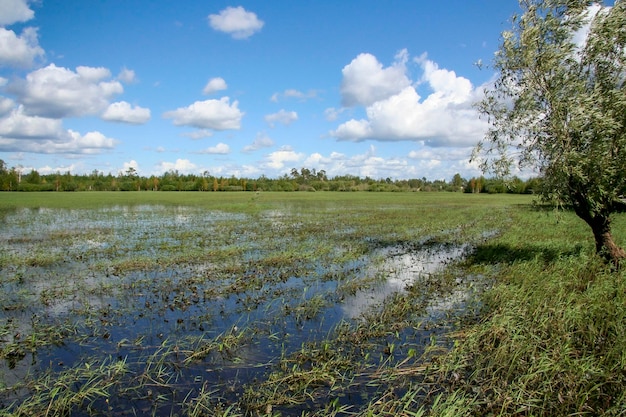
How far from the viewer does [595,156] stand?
13609 mm

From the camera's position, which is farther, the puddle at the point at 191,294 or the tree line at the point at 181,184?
the tree line at the point at 181,184

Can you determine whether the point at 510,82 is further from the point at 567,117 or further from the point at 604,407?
the point at 604,407

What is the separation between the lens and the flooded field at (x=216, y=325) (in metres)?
6.97

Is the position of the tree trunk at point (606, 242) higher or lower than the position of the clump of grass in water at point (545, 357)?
higher

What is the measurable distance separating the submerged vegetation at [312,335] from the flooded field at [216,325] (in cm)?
5

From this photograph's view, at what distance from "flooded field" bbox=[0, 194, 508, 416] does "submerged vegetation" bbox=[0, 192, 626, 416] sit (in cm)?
5

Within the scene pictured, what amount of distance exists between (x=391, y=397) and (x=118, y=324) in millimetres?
7611

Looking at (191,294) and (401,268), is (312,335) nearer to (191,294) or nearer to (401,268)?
(191,294)

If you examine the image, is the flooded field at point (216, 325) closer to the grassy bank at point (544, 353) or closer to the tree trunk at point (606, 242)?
the grassy bank at point (544, 353)

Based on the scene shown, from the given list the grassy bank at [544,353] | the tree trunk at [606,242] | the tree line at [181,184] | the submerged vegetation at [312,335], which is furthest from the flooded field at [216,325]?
the tree line at [181,184]

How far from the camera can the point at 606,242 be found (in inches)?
603

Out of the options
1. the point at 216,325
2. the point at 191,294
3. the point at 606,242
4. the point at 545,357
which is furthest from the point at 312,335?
the point at 606,242

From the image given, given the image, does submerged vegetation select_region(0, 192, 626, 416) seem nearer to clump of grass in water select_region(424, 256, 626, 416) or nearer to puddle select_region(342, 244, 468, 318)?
clump of grass in water select_region(424, 256, 626, 416)

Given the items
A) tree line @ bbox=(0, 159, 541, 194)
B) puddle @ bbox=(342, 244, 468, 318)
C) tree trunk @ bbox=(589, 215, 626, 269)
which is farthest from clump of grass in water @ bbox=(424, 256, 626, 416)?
tree line @ bbox=(0, 159, 541, 194)
